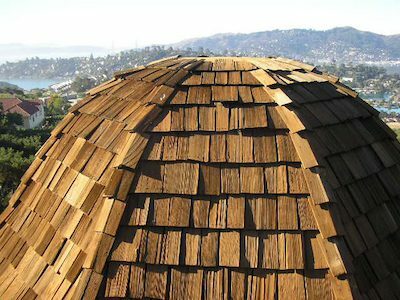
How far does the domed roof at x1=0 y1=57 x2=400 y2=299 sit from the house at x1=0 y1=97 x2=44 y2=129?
70.8 m

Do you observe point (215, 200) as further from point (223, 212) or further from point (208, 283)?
point (208, 283)

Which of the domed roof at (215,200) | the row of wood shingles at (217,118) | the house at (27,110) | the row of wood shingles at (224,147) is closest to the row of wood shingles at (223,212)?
the domed roof at (215,200)

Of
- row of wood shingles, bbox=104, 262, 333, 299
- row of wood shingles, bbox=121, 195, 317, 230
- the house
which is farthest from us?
the house

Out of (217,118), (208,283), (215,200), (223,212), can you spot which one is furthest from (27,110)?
(208,283)

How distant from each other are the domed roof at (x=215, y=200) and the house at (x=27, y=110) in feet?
232

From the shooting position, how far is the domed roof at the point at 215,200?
512 centimetres

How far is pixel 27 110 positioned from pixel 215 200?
77658mm

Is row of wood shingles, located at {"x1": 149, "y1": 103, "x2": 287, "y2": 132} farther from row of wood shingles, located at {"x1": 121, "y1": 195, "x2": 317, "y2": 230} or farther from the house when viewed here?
the house

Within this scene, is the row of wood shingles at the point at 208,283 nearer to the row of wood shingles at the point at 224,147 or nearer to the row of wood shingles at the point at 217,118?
the row of wood shingles at the point at 224,147

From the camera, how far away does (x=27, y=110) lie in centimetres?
7588

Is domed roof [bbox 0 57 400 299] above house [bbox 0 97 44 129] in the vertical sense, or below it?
above

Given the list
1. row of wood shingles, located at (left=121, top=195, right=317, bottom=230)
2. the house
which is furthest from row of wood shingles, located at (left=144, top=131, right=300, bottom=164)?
the house

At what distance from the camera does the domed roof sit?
512cm

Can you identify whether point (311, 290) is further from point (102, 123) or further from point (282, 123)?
point (102, 123)
